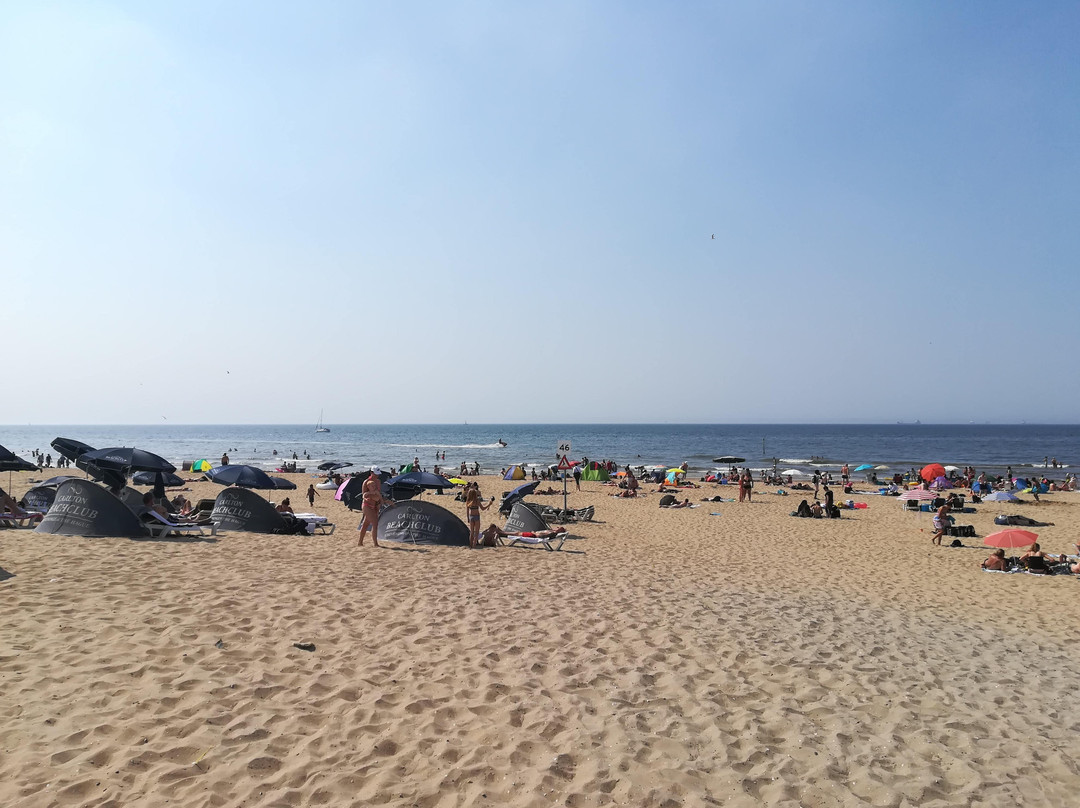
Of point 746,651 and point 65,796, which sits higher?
point 65,796

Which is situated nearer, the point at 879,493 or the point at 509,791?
the point at 509,791

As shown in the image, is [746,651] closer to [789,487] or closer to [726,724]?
[726,724]

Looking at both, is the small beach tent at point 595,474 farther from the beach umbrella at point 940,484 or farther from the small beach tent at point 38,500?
the small beach tent at point 38,500

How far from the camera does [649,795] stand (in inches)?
157

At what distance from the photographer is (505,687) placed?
5473 mm

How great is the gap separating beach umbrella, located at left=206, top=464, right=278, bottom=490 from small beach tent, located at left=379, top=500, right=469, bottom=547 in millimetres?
7617

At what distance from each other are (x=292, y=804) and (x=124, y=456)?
13958mm

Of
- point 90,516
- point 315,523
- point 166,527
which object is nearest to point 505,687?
point 166,527

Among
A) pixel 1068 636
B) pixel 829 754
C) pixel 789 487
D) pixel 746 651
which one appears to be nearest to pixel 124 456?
pixel 746 651

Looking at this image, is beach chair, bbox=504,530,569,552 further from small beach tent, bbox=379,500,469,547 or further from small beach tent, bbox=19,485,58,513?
small beach tent, bbox=19,485,58,513

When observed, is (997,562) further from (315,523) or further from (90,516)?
(90,516)

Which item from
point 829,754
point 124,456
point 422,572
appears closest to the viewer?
point 829,754

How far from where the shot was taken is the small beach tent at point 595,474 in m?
35.2

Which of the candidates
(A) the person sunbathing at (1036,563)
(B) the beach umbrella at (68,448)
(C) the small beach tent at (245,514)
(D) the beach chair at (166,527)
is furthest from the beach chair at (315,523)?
(A) the person sunbathing at (1036,563)
